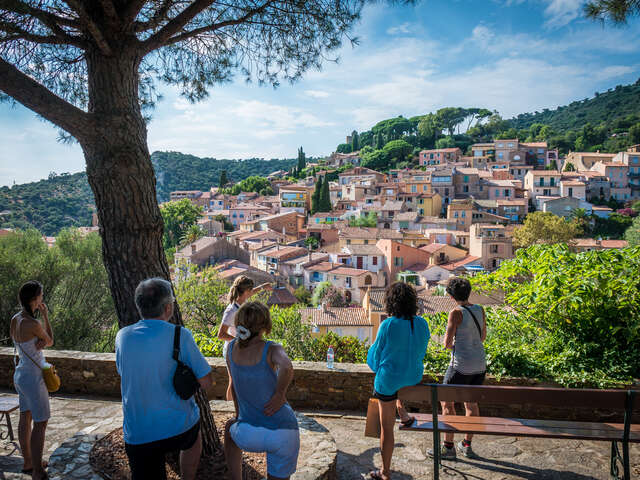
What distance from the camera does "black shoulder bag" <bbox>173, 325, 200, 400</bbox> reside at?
6.91 feet

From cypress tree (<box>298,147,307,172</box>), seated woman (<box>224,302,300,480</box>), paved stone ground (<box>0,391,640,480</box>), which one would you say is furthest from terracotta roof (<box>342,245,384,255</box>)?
cypress tree (<box>298,147,307,172</box>)

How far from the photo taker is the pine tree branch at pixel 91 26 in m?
2.82

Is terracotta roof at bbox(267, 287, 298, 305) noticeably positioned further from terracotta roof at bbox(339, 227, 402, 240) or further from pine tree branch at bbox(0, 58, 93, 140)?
pine tree branch at bbox(0, 58, 93, 140)

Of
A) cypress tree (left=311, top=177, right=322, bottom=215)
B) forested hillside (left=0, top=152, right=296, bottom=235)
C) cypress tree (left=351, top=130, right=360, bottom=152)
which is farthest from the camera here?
cypress tree (left=351, top=130, right=360, bottom=152)

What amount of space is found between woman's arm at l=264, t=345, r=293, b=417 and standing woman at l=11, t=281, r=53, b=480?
187 cm

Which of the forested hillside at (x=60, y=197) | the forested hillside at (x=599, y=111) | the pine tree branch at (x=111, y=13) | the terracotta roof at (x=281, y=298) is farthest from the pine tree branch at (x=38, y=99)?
the forested hillside at (x=599, y=111)

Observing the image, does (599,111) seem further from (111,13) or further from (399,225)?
(111,13)

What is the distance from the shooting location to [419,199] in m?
54.0

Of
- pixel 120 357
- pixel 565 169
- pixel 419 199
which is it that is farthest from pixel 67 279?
pixel 565 169

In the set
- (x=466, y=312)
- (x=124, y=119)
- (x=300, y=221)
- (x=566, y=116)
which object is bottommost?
(x=300, y=221)

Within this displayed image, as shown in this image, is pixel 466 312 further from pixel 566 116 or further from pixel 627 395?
pixel 566 116

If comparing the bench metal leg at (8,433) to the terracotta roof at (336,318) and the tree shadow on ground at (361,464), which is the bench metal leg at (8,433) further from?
the terracotta roof at (336,318)

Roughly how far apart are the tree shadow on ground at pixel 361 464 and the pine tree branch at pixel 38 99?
3162 millimetres

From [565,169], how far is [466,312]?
7237 cm
